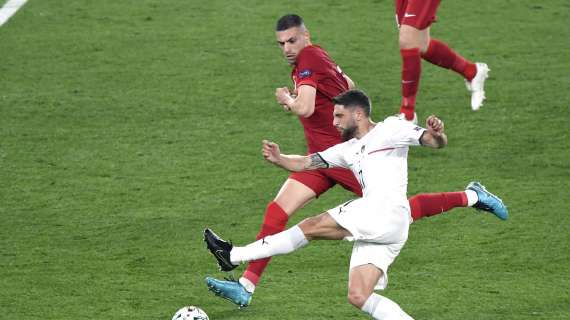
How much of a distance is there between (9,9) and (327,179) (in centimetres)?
926

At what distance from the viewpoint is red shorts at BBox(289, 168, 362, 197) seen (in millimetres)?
9906

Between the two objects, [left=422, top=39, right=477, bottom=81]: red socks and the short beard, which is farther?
[left=422, top=39, right=477, bottom=81]: red socks

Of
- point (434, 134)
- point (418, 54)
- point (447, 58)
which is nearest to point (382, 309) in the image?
point (434, 134)

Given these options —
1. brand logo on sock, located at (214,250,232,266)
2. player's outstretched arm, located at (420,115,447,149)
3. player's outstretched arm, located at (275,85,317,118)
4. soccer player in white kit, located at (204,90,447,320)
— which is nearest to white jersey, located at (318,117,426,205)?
soccer player in white kit, located at (204,90,447,320)

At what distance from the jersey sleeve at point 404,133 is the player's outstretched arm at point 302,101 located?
2.61 feet

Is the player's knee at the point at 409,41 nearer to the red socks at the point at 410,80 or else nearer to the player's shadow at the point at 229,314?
the red socks at the point at 410,80

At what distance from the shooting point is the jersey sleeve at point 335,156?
368 inches

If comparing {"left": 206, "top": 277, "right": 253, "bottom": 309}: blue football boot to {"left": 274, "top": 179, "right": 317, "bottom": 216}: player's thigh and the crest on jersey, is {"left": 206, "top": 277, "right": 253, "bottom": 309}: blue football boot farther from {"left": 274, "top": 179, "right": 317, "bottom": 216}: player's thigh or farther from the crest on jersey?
the crest on jersey

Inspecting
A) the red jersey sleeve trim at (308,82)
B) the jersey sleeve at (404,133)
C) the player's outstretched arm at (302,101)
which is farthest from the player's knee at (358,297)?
the red jersey sleeve trim at (308,82)

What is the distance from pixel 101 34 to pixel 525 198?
6.95 metres

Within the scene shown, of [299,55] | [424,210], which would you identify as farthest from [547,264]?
[299,55]

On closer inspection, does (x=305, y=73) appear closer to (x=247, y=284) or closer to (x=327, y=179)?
(x=327, y=179)

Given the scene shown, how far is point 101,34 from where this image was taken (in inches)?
659

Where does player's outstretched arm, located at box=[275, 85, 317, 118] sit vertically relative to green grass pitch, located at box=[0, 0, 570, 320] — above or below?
above
